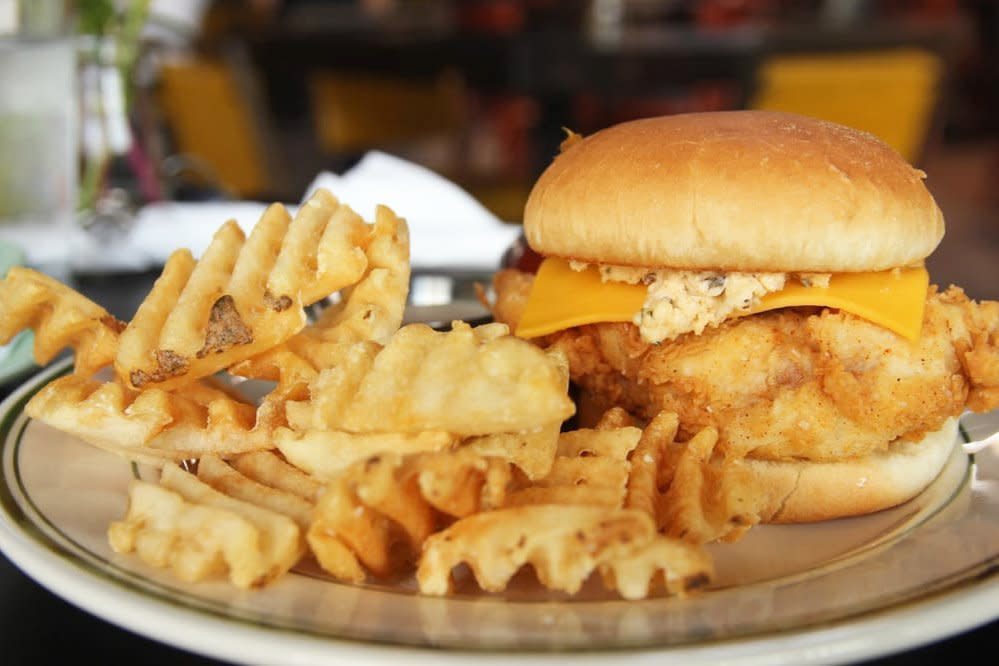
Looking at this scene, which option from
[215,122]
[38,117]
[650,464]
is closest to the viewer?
[650,464]

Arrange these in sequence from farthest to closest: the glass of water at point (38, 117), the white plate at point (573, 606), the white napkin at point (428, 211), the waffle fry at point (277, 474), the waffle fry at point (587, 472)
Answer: the glass of water at point (38, 117)
the white napkin at point (428, 211)
the waffle fry at point (277, 474)
the waffle fry at point (587, 472)
the white plate at point (573, 606)

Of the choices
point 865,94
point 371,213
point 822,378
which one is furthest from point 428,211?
point 865,94

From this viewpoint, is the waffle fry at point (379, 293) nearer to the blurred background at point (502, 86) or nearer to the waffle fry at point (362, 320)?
the waffle fry at point (362, 320)

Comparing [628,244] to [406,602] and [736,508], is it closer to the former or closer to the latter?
[736,508]

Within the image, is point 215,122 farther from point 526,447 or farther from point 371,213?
point 526,447

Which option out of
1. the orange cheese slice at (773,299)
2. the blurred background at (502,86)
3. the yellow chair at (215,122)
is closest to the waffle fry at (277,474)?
the orange cheese slice at (773,299)

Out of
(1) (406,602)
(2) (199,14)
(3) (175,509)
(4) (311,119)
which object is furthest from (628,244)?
(4) (311,119)

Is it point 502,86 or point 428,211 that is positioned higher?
point 428,211
